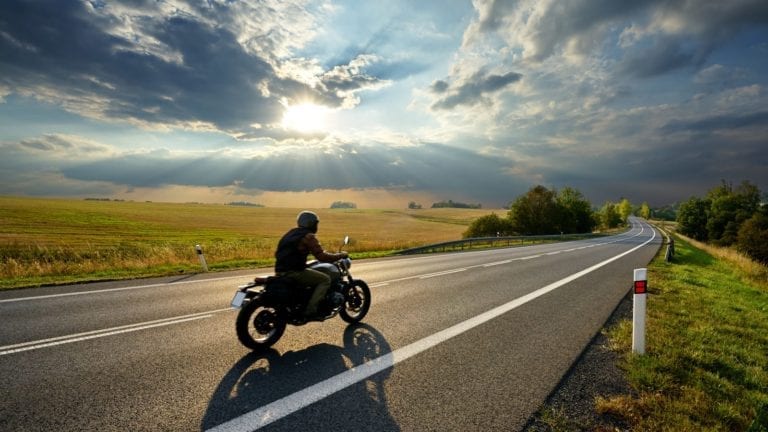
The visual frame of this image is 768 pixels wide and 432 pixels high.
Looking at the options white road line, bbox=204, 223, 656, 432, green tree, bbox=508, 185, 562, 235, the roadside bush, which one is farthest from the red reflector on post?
the roadside bush

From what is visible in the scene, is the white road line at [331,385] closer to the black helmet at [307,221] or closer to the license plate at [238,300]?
the license plate at [238,300]

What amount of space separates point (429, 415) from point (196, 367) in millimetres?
2700

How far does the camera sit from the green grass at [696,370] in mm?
3186

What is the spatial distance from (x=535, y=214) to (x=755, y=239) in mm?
24197

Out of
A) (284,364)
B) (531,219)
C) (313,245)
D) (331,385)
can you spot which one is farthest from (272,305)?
(531,219)

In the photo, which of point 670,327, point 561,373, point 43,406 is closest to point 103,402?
point 43,406

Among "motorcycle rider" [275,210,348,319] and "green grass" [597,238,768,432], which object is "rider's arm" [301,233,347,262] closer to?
"motorcycle rider" [275,210,348,319]

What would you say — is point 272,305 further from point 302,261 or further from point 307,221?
point 307,221

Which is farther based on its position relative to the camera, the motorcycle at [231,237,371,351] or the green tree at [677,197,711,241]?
the green tree at [677,197,711,241]

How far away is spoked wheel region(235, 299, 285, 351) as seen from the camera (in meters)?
4.46

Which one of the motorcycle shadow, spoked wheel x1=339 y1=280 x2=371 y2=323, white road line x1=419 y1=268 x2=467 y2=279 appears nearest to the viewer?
the motorcycle shadow

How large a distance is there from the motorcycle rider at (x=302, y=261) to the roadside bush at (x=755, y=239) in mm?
51563

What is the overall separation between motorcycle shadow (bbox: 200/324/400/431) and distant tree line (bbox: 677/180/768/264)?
51506 mm

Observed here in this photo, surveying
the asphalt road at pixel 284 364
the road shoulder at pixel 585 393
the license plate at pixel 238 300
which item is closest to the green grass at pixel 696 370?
the road shoulder at pixel 585 393
